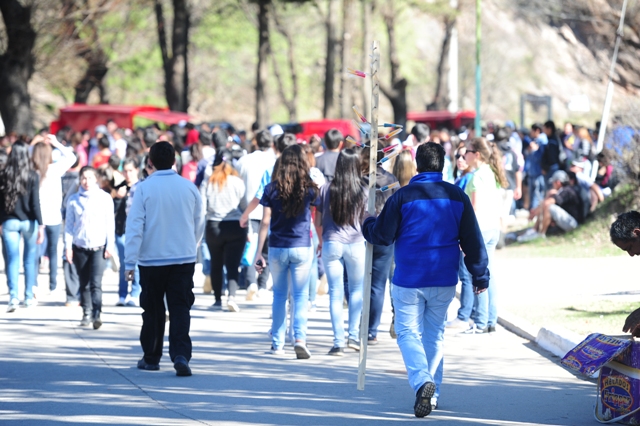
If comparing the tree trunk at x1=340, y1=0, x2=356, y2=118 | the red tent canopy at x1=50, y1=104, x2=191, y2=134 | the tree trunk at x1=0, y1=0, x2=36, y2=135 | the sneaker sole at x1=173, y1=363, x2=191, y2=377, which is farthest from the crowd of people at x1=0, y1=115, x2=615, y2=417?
the tree trunk at x1=340, y1=0, x2=356, y2=118

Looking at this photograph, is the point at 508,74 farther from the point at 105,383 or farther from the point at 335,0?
the point at 105,383

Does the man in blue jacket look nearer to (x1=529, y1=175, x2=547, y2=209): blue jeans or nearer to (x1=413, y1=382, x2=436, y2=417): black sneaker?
(x1=413, y1=382, x2=436, y2=417): black sneaker

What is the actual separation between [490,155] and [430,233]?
354 cm

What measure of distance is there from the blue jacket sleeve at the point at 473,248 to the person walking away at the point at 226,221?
214 inches

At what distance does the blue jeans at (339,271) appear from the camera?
9461mm

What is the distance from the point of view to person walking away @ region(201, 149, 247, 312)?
1230cm

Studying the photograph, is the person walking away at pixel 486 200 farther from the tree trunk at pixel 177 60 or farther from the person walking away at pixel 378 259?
the tree trunk at pixel 177 60

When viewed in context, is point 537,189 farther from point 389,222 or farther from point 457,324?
point 389,222

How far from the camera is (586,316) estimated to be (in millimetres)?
10898

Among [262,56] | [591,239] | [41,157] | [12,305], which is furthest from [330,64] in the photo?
[12,305]

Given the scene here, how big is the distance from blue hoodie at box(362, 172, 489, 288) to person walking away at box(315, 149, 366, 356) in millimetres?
2169

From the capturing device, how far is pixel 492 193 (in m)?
10.3

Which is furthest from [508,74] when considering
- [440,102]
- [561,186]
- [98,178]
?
[98,178]

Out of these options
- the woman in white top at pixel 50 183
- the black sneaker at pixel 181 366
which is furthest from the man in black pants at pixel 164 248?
the woman in white top at pixel 50 183
